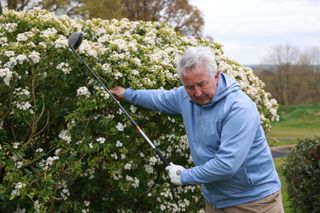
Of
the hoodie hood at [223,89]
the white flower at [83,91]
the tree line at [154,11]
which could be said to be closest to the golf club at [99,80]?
the white flower at [83,91]

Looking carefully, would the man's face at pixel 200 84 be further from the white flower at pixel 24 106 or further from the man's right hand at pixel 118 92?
the white flower at pixel 24 106

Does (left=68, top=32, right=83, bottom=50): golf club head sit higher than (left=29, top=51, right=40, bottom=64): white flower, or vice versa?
(left=68, top=32, right=83, bottom=50): golf club head

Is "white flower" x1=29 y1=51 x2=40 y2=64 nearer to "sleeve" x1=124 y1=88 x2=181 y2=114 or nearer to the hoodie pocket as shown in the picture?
"sleeve" x1=124 y1=88 x2=181 y2=114

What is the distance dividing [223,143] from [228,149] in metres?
0.06

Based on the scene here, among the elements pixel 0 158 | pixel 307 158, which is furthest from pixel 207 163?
pixel 307 158

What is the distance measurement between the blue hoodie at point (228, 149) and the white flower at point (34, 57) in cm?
122

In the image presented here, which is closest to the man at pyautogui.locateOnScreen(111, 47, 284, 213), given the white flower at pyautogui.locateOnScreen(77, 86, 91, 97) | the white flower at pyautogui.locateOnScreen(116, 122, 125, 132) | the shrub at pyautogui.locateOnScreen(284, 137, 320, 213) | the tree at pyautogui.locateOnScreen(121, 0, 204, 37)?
the white flower at pyautogui.locateOnScreen(116, 122, 125, 132)

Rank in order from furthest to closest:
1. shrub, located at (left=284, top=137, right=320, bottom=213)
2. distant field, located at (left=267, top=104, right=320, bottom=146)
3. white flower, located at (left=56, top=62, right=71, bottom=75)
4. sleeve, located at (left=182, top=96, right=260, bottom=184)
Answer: distant field, located at (left=267, top=104, right=320, bottom=146) < shrub, located at (left=284, top=137, right=320, bottom=213) < white flower, located at (left=56, top=62, right=71, bottom=75) < sleeve, located at (left=182, top=96, right=260, bottom=184)

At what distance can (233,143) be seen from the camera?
345 centimetres

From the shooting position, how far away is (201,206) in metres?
5.24

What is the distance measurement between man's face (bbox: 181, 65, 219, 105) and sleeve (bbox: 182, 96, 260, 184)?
18 cm

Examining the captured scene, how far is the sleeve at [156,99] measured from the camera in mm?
4164

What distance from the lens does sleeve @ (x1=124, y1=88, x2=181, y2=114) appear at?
13.7 feet

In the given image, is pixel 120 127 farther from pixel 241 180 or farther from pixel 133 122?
pixel 241 180
